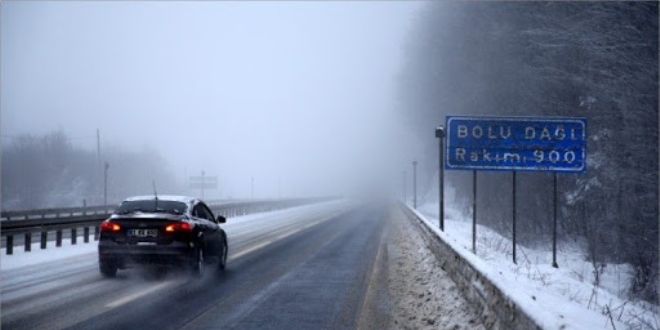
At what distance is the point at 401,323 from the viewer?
7.05 meters

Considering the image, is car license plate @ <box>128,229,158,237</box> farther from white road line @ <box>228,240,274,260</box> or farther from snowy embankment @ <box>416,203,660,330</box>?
snowy embankment @ <box>416,203,660,330</box>

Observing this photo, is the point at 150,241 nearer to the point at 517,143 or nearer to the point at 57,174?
the point at 517,143

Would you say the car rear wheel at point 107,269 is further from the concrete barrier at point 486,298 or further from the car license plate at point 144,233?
the concrete barrier at point 486,298

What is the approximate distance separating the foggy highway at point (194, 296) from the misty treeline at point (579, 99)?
7416 millimetres

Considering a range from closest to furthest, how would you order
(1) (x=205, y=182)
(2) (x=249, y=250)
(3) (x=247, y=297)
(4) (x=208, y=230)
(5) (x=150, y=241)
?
(3) (x=247, y=297)
(5) (x=150, y=241)
(4) (x=208, y=230)
(2) (x=249, y=250)
(1) (x=205, y=182)

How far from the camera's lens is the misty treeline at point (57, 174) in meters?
57.5

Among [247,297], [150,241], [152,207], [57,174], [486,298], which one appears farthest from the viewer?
[57,174]

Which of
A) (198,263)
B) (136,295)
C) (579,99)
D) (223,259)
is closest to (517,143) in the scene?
(579,99)

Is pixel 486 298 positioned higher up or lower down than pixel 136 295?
higher up

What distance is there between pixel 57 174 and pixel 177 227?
2340 inches

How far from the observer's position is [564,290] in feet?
33.0

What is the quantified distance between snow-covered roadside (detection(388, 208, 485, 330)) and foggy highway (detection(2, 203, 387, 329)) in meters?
0.62

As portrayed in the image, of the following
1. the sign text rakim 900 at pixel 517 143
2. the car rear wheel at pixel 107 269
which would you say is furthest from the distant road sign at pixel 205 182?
the car rear wheel at pixel 107 269

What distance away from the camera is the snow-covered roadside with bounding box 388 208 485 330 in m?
6.65
